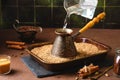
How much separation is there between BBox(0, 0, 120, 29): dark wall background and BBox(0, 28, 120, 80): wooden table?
0.07m

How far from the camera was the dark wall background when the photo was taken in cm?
201

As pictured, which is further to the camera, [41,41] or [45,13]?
[45,13]

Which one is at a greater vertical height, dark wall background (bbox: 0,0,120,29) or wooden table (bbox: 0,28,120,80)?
dark wall background (bbox: 0,0,120,29)

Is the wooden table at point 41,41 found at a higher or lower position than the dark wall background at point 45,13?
lower

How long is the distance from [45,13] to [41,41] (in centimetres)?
35

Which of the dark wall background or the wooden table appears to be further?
the dark wall background

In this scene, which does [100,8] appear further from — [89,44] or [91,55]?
[91,55]

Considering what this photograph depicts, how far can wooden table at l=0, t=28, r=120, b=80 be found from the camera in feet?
4.25

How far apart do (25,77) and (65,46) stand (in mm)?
247

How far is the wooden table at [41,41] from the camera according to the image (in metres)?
1.30

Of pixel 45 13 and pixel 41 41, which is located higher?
pixel 45 13

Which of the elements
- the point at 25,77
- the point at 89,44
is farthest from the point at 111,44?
the point at 25,77

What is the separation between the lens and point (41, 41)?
1.75m

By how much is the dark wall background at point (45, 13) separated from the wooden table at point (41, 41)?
7 cm
